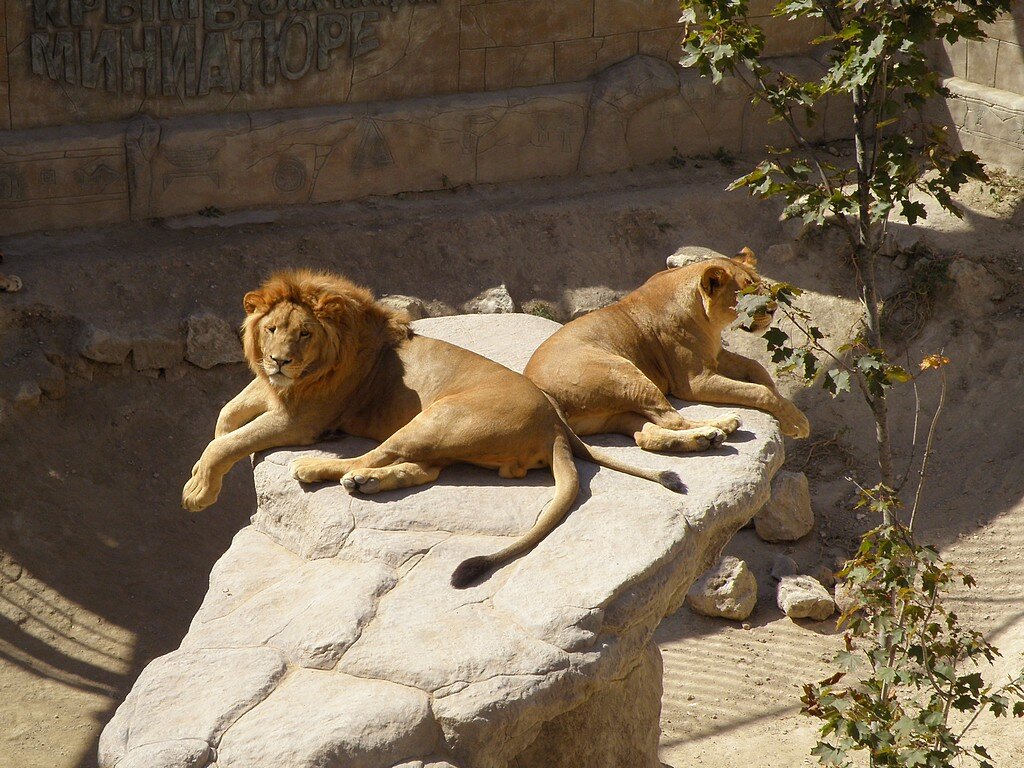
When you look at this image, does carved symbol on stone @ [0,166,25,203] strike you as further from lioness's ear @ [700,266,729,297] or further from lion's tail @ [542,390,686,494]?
lioness's ear @ [700,266,729,297]

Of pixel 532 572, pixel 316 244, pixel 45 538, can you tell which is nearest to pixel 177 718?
pixel 532 572

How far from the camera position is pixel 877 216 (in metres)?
5.35

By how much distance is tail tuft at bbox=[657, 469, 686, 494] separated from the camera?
5512 mm

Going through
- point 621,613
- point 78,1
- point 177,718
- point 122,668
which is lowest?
point 122,668

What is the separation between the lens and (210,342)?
10508 millimetres

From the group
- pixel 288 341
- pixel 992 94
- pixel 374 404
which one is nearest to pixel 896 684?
pixel 374 404

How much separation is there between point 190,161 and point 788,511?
6.34 meters

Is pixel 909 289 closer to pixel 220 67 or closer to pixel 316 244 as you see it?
pixel 316 244

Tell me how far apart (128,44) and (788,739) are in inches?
320

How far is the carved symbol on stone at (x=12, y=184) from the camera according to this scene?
10594 millimetres

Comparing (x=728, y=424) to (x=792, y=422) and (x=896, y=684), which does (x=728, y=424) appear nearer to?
(x=792, y=422)

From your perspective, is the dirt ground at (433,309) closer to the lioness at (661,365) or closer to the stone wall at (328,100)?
the stone wall at (328,100)

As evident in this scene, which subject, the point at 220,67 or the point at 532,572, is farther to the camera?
the point at 220,67

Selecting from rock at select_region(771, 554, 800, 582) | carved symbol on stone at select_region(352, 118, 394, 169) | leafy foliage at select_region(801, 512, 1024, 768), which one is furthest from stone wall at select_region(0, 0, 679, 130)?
leafy foliage at select_region(801, 512, 1024, 768)
